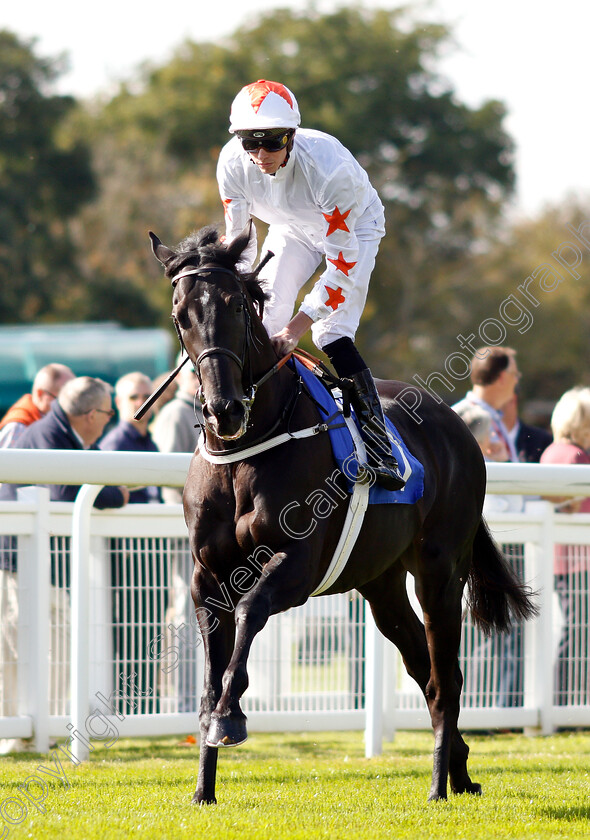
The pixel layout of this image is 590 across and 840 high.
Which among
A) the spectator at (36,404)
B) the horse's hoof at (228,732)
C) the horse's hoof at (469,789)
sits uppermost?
the spectator at (36,404)

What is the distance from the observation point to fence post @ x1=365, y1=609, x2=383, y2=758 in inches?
239

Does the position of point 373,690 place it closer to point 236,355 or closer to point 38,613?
point 38,613

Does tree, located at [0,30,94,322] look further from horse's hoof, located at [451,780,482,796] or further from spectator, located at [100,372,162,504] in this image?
horse's hoof, located at [451,780,482,796]

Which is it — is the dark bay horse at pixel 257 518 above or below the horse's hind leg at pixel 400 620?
above

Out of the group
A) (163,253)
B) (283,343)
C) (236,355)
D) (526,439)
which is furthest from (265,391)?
(526,439)

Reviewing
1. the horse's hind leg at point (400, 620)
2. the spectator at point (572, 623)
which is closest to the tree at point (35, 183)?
the spectator at point (572, 623)

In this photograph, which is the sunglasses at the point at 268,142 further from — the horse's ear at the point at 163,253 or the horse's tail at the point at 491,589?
the horse's tail at the point at 491,589

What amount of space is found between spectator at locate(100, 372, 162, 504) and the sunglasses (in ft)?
9.35

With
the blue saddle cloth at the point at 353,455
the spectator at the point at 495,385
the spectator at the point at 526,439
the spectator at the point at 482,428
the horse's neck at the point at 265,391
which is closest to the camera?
the horse's neck at the point at 265,391

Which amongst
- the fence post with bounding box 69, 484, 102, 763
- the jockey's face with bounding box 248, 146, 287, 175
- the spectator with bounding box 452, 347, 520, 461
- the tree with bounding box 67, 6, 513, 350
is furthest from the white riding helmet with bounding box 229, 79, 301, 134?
the tree with bounding box 67, 6, 513, 350

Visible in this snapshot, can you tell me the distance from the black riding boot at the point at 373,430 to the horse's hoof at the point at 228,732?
4.07 feet

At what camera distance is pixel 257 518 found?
13.6 feet

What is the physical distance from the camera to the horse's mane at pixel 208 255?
4168 mm

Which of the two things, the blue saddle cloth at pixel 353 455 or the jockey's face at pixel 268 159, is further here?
the blue saddle cloth at pixel 353 455
